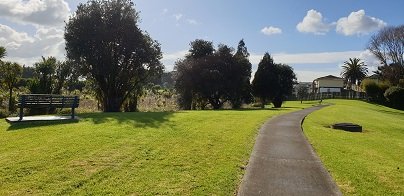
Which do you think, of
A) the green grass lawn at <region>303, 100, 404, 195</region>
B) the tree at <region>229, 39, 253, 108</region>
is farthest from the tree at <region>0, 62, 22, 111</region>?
the green grass lawn at <region>303, 100, 404, 195</region>

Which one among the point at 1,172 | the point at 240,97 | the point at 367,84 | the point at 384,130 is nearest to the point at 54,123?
the point at 1,172

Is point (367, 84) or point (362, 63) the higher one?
point (362, 63)

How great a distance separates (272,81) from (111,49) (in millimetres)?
26197

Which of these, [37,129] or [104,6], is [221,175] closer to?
[37,129]

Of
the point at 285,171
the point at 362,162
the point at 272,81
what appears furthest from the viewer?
the point at 272,81

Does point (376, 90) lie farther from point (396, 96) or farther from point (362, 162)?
point (362, 162)

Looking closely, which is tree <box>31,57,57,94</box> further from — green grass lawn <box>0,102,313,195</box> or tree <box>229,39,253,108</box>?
tree <box>229,39,253,108</box>

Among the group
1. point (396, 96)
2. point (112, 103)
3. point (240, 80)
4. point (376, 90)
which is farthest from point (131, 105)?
point (376, 90)

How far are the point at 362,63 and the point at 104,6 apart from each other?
3454 inches

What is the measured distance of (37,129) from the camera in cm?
1338

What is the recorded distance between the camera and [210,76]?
1588 inches

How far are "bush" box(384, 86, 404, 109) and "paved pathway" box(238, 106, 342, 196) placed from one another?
2343 inches

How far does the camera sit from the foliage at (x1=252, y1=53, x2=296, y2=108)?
5053 centimetres

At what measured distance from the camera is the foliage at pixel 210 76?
133 feet
